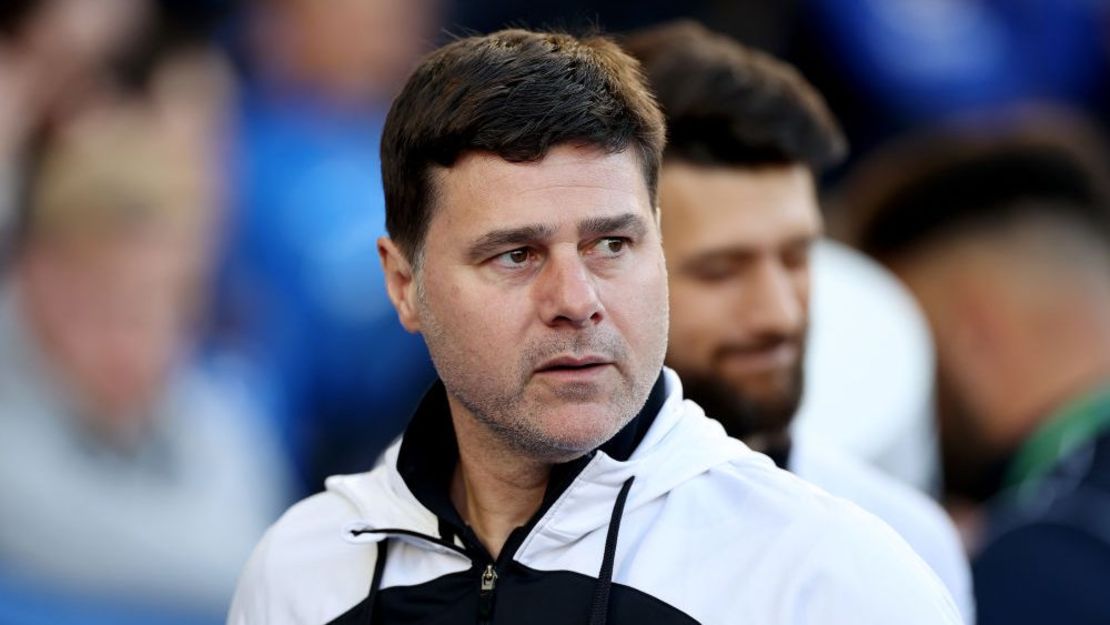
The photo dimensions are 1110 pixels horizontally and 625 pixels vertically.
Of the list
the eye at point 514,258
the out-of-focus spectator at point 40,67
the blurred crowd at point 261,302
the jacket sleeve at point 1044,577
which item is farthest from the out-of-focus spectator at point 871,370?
the out-of-focus spectator at point 40,67

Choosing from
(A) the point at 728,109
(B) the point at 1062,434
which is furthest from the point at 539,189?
(B) the point at 1062,434

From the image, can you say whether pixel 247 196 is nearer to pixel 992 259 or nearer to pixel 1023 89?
pixel 992 259

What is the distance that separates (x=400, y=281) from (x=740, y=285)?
103cm

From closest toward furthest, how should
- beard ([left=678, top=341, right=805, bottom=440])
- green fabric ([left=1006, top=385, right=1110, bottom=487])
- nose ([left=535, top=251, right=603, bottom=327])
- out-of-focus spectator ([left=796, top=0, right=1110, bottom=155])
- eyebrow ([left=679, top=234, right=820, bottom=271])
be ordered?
nose ([left=535, top=251, right=603, bottom=327]) < beard ([left=678, top=341, right=805, bottom=440]) < eyebrow ([left=679, top=234, right=820, bottom=271]) < green fabric ([left=1006, top=385, right=1110, bottom=487]) < out-of-focus spectator ([left=796, top=0, right=1110, bottom=155])

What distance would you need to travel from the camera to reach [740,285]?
317 cm

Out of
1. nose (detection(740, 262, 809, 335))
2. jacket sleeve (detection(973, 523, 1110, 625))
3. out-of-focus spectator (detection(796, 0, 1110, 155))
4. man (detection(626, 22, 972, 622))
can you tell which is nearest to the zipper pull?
man (detection(626, 22, 972, 622))

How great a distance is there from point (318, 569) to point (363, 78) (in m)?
3.50

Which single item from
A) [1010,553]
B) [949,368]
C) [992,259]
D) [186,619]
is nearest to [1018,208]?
[992,259]

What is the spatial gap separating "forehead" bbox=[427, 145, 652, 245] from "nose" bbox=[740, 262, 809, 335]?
1021 mm

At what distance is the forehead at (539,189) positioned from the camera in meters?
2.05

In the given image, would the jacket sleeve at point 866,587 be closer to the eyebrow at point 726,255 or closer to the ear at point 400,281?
the ear at point 400,281

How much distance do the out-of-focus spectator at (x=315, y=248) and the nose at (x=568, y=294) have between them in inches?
120

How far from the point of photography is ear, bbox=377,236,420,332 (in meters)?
2.30

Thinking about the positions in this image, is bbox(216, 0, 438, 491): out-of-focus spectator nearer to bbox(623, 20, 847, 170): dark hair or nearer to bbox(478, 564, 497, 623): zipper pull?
bbox(623, 20, 847, 170): dark hair
